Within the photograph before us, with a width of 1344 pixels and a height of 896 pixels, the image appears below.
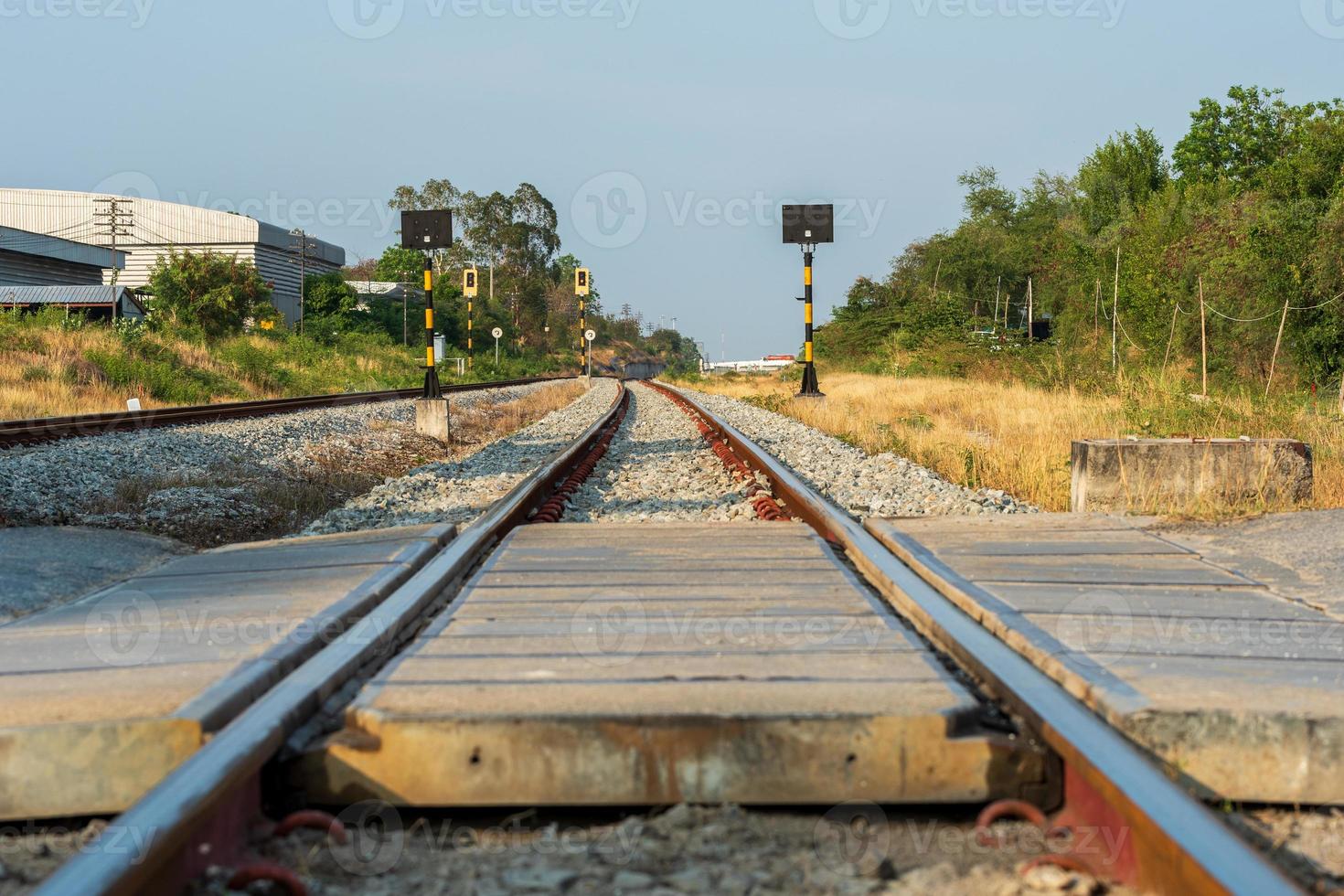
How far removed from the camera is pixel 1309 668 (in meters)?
3.22

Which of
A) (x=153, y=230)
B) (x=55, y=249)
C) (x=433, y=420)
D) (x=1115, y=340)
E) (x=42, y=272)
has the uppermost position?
(x=153, y=230)

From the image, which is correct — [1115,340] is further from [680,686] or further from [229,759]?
[229,759]

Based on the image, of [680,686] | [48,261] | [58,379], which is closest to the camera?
[680,686]

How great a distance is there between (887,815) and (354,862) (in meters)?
1.08

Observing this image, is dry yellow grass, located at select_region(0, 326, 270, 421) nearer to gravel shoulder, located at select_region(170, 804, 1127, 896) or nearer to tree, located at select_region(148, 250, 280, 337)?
tree, located at select_region(148, 250, 280, 337)

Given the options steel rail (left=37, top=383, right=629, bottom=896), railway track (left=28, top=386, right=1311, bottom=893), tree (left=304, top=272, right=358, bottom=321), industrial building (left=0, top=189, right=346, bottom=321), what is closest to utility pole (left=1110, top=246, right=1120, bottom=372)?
railway track (left=28, top=386, right=1311, bottom=893)

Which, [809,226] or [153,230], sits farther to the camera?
[153,230]

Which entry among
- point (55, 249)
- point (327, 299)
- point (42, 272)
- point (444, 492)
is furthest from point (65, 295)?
point (444, 492)

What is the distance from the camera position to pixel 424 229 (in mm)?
15305

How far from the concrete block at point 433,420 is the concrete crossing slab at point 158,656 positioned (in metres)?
9.59

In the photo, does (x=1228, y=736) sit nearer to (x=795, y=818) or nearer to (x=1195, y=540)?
(x=795, y=818)

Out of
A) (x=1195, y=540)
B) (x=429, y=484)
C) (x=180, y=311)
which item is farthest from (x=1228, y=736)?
(x=180, y=311)

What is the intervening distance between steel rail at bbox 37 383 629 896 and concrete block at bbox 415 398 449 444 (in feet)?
36.8

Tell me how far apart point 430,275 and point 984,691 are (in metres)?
13.8
